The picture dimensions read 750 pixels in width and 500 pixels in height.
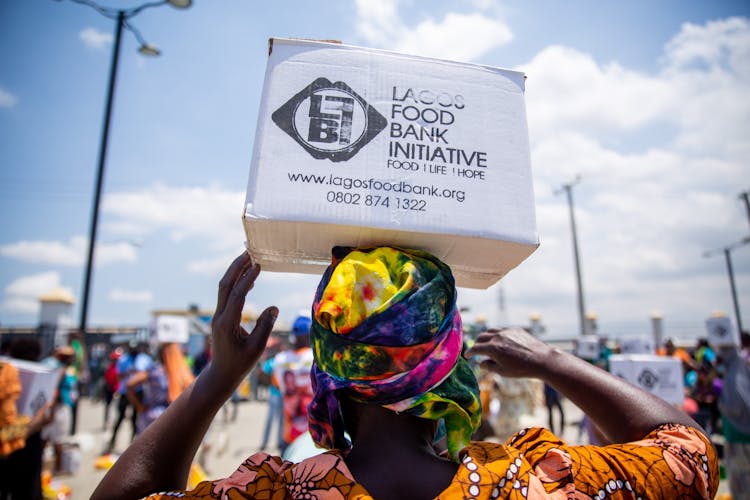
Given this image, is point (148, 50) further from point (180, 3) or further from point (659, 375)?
point (659, 375)

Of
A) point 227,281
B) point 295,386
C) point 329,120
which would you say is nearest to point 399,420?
point 227,281

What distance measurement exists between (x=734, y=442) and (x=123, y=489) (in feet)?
18.8

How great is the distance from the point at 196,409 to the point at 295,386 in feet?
12.2

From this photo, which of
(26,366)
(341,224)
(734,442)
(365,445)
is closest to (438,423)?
(365,445)

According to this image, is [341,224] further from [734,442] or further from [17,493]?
[734,442]

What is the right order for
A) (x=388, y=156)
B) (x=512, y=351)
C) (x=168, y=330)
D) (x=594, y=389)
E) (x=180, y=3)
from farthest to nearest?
(x=180, y=3), (x=168, y=330), (x=512, y=351), (x=594, y=389), (x=388, y=156)

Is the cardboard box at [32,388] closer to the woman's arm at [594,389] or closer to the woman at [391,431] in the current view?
the woman at [391,431]

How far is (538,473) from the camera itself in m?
1.04

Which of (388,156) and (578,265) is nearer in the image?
(388,156)

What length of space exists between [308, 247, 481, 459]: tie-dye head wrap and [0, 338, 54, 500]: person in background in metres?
3.91

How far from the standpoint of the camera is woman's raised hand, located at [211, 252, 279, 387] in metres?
1.19

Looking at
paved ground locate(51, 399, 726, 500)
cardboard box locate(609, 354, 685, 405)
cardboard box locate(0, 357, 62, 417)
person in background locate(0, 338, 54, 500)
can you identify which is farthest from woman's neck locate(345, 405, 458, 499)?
paved ground locate(51, 399, 726, 500)

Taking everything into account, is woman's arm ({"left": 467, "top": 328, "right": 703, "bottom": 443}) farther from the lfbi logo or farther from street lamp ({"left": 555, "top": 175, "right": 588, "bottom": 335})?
street lamp ({"left": 555, "top": 175, "right": 588, "bottom": 335})

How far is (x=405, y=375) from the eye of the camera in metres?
1.01
